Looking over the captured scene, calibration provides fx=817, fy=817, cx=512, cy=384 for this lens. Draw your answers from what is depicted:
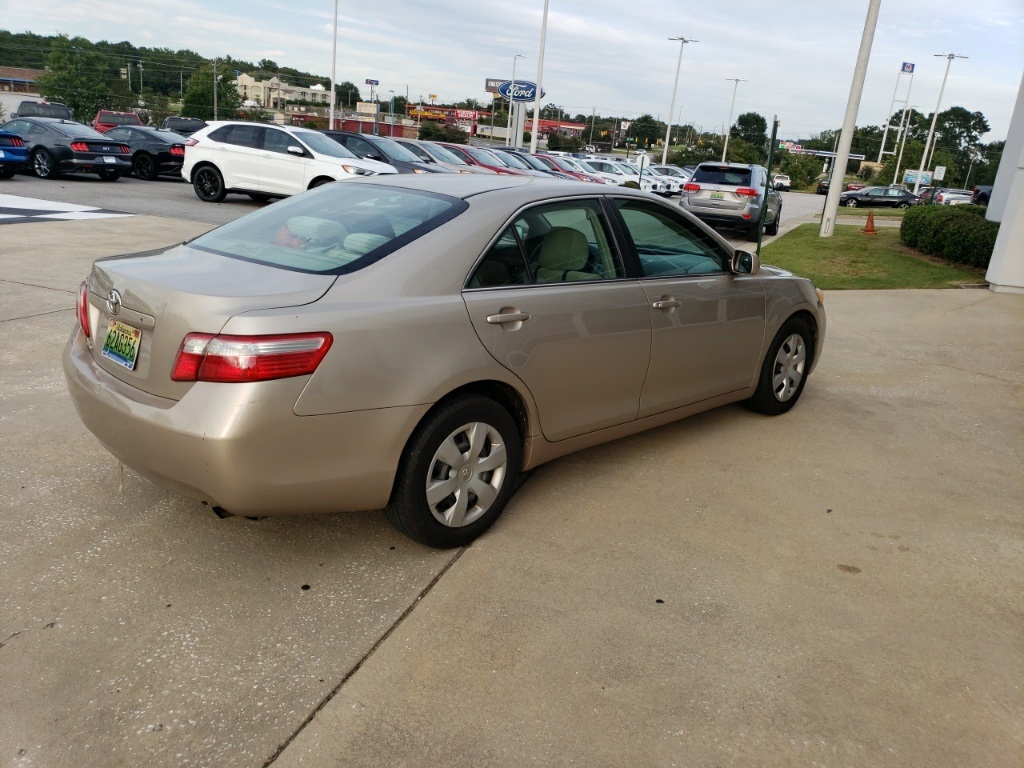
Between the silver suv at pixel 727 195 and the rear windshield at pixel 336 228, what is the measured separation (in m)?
13.8

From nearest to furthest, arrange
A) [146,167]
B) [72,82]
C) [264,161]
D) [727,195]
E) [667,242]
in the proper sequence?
[667,242] → [264,161] → [727,195] → [146,167] → [72,82]

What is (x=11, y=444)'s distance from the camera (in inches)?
166

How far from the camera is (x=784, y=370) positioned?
17.9 feet

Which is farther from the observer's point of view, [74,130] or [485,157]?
[485,157]

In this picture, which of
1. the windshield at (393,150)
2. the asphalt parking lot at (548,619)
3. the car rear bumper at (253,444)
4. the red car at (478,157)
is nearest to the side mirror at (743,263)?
the asphalt parking lot at (548,619)

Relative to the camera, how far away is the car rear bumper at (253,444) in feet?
9.09

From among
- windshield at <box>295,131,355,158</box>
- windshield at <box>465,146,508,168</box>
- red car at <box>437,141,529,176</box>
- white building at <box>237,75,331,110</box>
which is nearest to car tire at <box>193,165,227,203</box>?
windshield at <box>295,131,355,158</box>

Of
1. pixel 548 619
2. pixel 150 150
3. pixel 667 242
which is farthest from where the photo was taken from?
pixel 150 150

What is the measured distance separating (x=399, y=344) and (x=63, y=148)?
18589mm

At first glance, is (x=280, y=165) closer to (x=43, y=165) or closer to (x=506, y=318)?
(x=43, y=165)

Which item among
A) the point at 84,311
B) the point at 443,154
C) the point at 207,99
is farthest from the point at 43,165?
the point at 207,99

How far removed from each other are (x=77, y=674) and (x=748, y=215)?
15.9 m

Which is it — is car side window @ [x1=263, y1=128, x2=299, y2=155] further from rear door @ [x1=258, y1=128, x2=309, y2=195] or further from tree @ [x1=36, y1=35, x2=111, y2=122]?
tree @ [x1=36, y1=35, x2=111, y2=122]

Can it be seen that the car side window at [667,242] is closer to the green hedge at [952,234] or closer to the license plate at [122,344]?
the license plate at [122,344]
